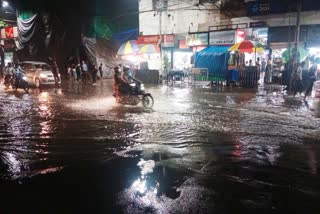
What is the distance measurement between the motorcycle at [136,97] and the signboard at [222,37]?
15077 mm

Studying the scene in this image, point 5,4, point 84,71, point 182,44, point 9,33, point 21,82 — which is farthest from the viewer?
point 9,33

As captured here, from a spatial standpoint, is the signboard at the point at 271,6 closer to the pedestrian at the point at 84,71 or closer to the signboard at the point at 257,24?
the signboard at the point at 257,24

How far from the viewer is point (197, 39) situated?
30.5 m

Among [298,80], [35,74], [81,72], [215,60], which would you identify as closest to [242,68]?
[215,60]

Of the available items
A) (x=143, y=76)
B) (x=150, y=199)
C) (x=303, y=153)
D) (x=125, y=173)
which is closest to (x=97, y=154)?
(x=125, y=173)

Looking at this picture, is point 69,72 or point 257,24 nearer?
point 257,24


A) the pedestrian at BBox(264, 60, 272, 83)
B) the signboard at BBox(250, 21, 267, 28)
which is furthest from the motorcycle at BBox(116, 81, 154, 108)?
the signboard at BBox(250, 21, 267, 28)

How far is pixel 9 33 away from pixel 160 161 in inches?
1496

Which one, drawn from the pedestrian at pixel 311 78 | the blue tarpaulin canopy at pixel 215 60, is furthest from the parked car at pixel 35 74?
the pedestrian at pixel 311 78

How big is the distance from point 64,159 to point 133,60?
2739 cm

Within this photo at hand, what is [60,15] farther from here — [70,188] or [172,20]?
[70,188]

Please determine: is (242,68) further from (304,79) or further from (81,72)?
(81,72)

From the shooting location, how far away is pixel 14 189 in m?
5.42

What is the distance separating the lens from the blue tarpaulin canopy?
941 inches
